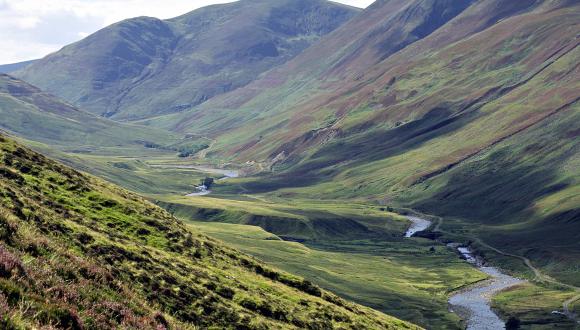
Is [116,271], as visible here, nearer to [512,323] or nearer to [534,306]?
[512,323]

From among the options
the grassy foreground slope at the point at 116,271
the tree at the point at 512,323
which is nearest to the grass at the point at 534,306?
the tree at the point at 512,323

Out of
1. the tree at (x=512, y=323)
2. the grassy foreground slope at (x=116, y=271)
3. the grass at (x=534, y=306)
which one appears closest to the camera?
the grassy foreground slope at (x=116, y=271)

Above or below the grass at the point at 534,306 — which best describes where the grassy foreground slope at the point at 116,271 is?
above

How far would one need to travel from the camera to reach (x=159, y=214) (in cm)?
9231

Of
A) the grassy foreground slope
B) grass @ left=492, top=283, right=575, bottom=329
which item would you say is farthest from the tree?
the grassy foreground slope

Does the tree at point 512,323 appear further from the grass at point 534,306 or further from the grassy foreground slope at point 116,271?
the grassy foreground slope at point 116,271

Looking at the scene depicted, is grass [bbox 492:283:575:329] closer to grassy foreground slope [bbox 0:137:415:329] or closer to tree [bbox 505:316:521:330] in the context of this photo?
tree [bbox 505:316:521:330]

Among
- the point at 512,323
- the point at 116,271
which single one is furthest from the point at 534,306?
the point at 116,271

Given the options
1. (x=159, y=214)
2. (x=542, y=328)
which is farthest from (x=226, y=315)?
(x=542, y=328)

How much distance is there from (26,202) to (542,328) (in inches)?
5400

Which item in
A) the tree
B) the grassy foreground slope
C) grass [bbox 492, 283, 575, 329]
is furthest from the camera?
grass [bbox 492, 283, 575, 329]

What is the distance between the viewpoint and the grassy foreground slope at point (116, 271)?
2402cm

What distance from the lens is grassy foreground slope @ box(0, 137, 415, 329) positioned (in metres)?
24.0

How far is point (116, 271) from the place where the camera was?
47.1m
